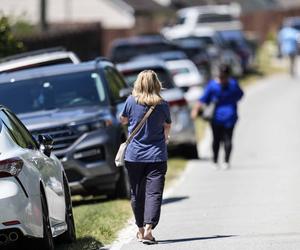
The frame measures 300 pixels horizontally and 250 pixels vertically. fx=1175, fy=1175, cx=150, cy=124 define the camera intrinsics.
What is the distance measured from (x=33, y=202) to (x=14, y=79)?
635cm

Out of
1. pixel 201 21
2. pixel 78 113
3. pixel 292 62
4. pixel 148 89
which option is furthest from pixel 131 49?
pixel 201 21

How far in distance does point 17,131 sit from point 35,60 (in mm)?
7132

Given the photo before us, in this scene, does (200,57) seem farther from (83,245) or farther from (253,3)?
(253,3)

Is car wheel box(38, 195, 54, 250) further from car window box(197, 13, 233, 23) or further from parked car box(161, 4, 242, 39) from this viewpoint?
car window box(197, 13, 233, 23)

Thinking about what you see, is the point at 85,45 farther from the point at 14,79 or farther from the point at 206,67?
the point at 14,79

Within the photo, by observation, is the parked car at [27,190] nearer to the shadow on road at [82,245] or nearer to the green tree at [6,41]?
the shadow on road at [82,245]

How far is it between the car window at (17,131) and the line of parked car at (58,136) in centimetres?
1

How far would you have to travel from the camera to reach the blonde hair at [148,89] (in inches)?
444

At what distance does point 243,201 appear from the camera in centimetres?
1499

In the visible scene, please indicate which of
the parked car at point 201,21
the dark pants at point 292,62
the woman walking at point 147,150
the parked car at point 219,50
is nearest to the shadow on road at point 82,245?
the woman walking at point 147,150

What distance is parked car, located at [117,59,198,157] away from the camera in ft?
72.0

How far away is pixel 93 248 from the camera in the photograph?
36.8ft

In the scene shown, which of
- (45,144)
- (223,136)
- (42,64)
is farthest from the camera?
(223,136)

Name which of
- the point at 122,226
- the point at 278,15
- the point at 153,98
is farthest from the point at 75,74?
the point at 278,15
